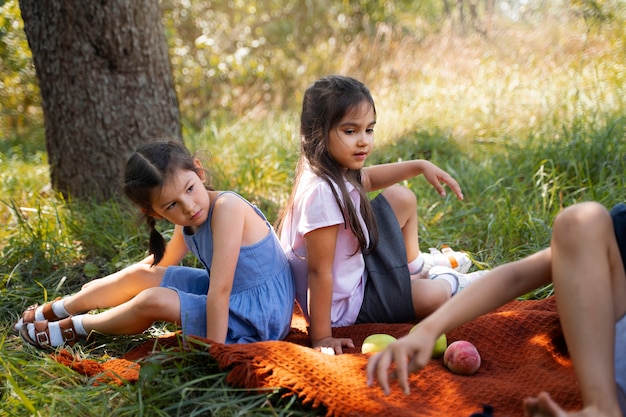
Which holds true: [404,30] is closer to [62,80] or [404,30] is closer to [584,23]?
[584,23]

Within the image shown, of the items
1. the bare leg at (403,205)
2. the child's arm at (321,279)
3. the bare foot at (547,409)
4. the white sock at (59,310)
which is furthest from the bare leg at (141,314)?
the bare foot at (547,409)

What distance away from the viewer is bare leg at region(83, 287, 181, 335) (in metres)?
2.32

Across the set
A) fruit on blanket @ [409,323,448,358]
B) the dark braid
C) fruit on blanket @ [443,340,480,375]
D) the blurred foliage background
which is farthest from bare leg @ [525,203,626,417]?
the blurred foliage background

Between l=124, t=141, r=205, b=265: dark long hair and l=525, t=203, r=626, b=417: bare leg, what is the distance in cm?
132

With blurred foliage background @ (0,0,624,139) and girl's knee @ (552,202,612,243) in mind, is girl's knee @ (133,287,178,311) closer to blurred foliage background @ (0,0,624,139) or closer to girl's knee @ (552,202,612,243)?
girl's knee @ (552,202,612,243)

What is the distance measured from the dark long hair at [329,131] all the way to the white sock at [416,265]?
0.35 m

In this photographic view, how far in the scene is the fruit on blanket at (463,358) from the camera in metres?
2.09

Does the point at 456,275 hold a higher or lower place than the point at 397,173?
lower

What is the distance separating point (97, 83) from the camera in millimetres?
3637

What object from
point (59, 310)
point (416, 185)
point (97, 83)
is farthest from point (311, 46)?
point (59, 310)

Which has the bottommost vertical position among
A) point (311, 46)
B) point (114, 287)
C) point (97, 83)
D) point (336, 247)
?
point (114, 287)

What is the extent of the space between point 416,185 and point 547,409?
8.70 feet

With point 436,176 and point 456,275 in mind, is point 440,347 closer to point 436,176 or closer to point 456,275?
point 456,275

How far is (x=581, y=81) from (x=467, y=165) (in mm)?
1553
